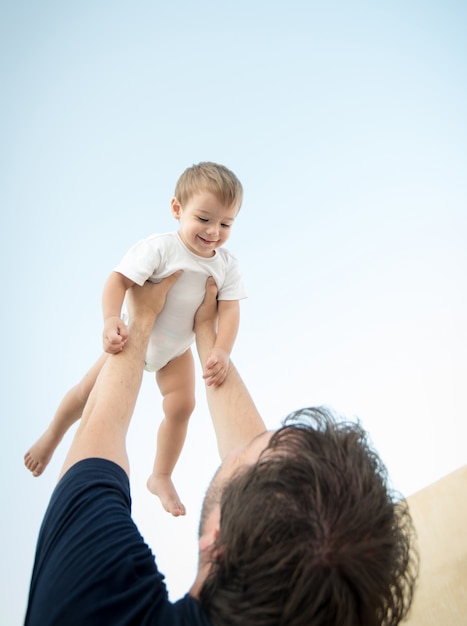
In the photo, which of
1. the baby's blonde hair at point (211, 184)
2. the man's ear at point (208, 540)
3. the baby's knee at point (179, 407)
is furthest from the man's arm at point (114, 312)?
the man's ear at point (208, 540)

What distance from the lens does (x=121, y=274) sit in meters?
1.58

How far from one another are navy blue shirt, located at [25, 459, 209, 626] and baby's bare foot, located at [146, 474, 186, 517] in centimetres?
96

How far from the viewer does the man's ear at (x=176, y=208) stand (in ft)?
5.87

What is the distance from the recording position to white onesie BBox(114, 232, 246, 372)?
166cm

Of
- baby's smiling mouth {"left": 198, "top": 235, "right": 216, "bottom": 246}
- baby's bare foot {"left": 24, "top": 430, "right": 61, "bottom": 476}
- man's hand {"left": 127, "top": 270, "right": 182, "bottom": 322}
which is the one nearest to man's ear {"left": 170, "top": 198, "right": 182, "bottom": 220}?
baby's smiling mouth {"left": 198, "top": 235, "right": 216, "bottom": 246}

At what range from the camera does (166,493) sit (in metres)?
1.81

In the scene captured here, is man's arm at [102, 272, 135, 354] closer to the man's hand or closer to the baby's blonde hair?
the man's hand

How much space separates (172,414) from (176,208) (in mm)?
704

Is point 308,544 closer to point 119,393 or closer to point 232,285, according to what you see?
point 119,393

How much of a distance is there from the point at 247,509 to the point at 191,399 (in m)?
1.19

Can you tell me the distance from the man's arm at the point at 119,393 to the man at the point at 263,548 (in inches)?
5.1

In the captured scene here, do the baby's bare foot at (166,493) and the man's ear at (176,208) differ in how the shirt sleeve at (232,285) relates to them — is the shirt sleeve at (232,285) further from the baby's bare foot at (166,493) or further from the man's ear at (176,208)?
the baby's bare foot at (166,493)

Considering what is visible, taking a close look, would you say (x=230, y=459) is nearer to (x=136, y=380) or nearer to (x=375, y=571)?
(x=375, y=571)

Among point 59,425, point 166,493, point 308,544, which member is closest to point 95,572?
point 308,544
